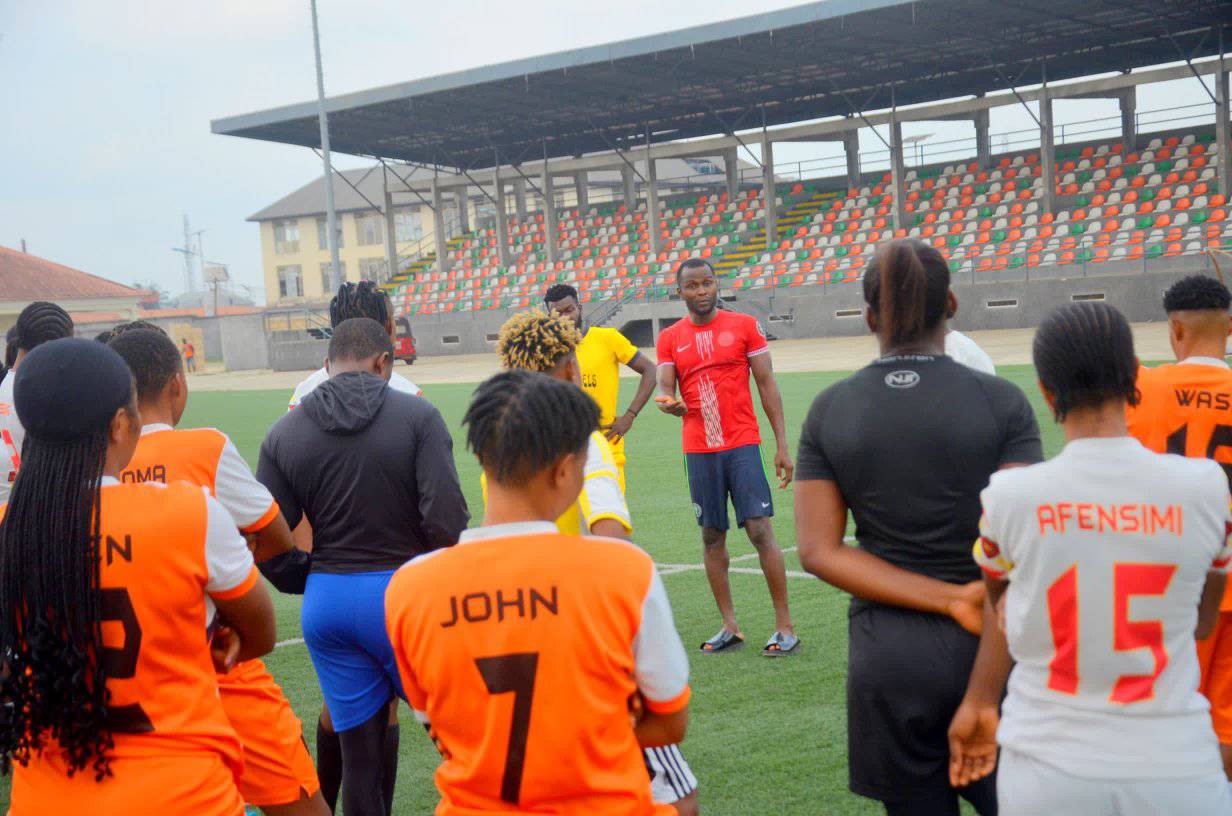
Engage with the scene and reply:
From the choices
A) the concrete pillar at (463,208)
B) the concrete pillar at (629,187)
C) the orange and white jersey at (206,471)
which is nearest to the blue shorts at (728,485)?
the orange and white jersey at (206,471)

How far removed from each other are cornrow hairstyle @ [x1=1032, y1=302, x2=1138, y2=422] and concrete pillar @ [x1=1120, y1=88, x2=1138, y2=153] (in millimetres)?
36570

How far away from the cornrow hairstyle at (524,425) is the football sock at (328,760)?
2233mm

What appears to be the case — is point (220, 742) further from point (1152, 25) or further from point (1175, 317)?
point (1152, 25)

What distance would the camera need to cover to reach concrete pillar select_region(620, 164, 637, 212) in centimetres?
4372

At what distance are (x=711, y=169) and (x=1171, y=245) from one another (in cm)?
3888

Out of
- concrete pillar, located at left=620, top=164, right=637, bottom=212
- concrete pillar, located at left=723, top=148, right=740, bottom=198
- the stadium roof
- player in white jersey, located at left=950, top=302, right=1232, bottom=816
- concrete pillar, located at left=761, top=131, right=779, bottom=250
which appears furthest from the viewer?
concrete pillar, located at left=620, top=164, right=637, bottom=212

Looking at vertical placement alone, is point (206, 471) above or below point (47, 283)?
below

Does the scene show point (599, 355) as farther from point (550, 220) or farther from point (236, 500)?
point (550, 220)

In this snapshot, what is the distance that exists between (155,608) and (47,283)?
72256 mm

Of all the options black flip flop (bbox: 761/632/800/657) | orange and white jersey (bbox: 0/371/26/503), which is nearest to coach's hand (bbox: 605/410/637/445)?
black flip flop (bbox: 761/632/800/657)

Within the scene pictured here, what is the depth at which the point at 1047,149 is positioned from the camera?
34.1 metres

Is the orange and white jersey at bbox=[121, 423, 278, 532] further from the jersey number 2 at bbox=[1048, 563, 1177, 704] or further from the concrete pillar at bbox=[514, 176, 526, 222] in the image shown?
the concrete pillar at bbox=[514, 176, 526, 222]

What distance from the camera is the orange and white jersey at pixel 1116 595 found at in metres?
2.29

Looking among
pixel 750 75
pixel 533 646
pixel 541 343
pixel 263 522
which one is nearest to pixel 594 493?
pixel 541 343
